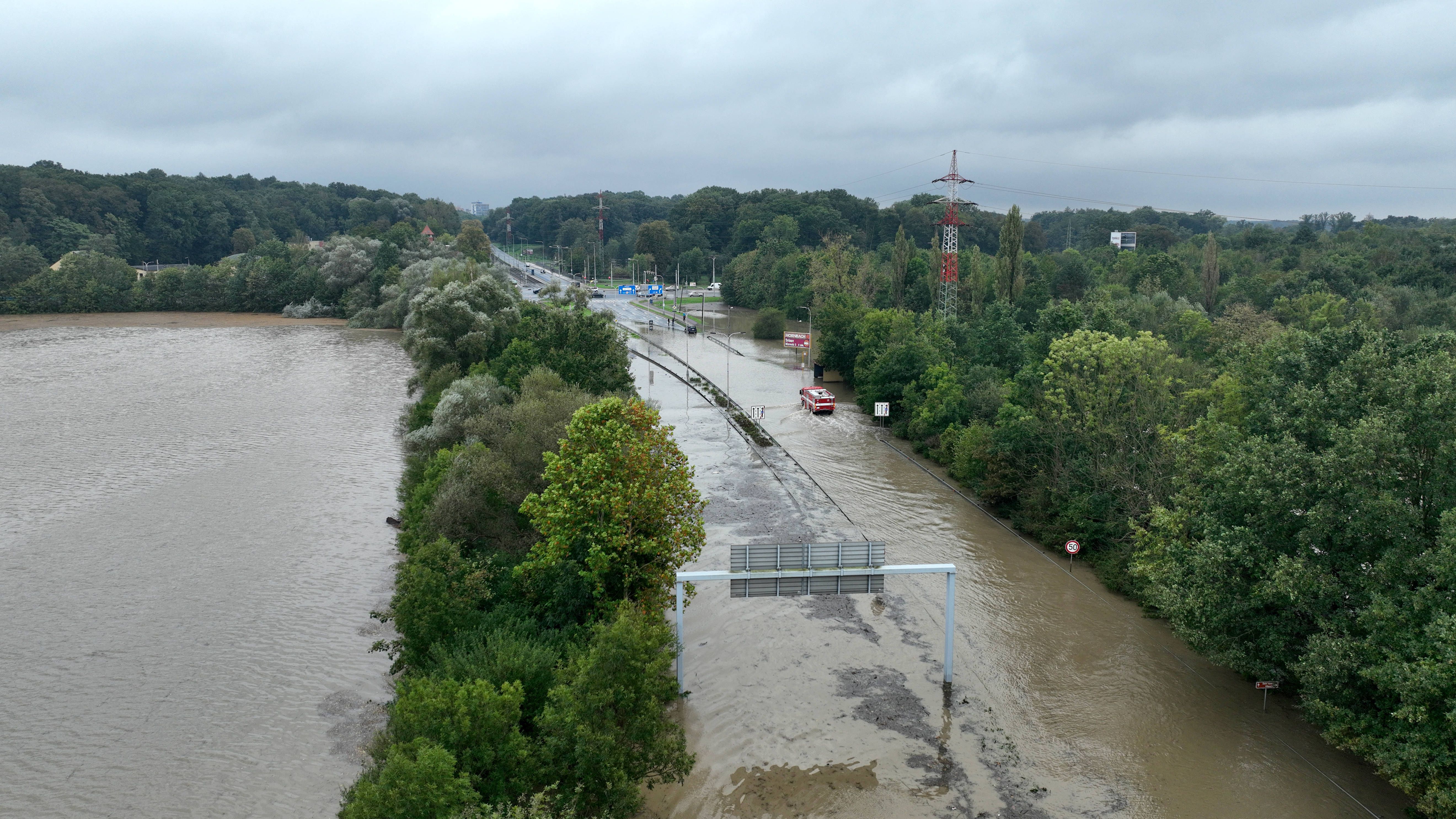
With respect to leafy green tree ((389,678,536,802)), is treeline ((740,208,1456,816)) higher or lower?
higher

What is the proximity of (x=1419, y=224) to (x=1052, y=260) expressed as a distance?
105 meters

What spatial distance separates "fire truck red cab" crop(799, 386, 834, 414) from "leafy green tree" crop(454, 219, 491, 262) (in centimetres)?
7471

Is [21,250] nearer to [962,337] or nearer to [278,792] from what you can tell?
[962,337]

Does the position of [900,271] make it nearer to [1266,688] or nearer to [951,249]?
[951,249]

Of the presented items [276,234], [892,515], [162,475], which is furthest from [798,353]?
[276,234]

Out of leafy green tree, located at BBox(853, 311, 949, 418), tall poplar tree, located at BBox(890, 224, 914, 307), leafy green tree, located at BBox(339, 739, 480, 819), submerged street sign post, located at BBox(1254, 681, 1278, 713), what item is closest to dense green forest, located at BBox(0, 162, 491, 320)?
leafy green tree, located at BBox(853, 311, 949, 418)

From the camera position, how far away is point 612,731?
666 inches

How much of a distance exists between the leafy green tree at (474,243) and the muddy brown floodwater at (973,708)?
9891 cm

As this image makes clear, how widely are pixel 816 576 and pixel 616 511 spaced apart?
17.3 ft

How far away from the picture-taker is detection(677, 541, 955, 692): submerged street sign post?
21766 millimetres

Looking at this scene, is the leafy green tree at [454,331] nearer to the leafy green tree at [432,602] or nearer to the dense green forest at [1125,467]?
the dense green forest at [1125,467]

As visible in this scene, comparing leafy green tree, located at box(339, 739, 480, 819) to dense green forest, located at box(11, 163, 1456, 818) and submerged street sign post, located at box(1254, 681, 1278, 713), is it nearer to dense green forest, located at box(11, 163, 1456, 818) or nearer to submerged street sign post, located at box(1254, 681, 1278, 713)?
dense green forest, located at box(11, 163, 1456, 818)

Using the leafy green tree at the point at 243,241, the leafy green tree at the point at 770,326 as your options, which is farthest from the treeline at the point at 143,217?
the leafy green tree at the point at 770,326

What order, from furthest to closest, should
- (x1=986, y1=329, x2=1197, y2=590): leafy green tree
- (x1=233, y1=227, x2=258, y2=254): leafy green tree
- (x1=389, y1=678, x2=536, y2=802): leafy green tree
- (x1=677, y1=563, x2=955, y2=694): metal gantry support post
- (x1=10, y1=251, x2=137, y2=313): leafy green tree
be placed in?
(x1=233, y1=227, x2=258, y2=254): leafy green tree → (x1=10, y1=251, x2=137, y2=313): leafy green tree → (x1=986, y1=329, x2=1197, y2=590): leafy green tree → (x1=677, y1=563, x2=955, y2=694): metal gantry support post → (x1=389, y1=678, x2=536, y2=802): leafy green tree
